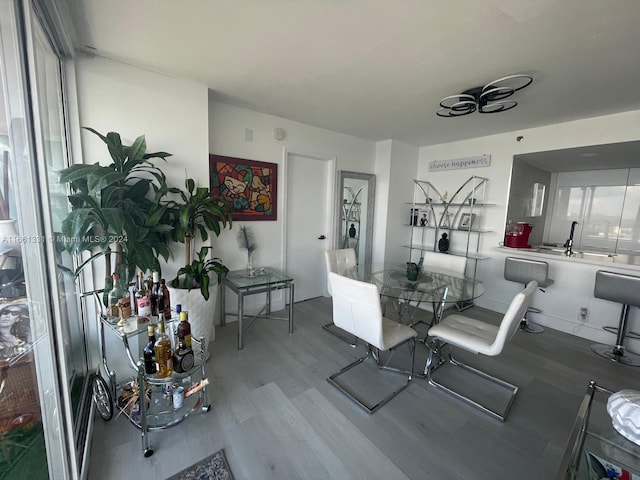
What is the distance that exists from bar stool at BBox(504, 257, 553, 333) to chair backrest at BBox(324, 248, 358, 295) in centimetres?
200

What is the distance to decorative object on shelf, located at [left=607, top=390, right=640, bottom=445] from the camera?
1196 millimetres

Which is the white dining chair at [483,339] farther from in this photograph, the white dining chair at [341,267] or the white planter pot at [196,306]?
the white planter pot at [196,306]

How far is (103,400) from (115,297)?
67 centimetres

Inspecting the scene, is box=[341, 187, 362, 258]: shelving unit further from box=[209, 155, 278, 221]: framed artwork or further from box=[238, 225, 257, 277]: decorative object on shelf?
box=[238, 225, 257, 277]: decorative object on shelf

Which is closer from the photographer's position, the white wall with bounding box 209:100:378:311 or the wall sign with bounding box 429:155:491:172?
the white wall with bounding box 209:100:378:311

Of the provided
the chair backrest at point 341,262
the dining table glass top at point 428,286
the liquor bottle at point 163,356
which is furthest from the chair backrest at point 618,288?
the liquor bottle at point 163,356

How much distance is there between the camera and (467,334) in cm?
212

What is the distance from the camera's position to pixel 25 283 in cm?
112

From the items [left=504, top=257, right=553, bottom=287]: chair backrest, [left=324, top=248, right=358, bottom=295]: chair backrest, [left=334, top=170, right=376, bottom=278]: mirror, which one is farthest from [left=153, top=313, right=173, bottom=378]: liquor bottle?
[left=504, top=257, right=553, bottom=287]: chair backrest

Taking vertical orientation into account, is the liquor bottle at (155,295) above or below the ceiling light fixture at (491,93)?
below

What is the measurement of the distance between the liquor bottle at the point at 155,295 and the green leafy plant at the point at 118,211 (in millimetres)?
95

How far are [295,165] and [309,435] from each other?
3019 mm

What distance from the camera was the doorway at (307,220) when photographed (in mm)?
3676

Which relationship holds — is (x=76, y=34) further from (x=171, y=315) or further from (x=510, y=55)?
(x=510, y=55)
